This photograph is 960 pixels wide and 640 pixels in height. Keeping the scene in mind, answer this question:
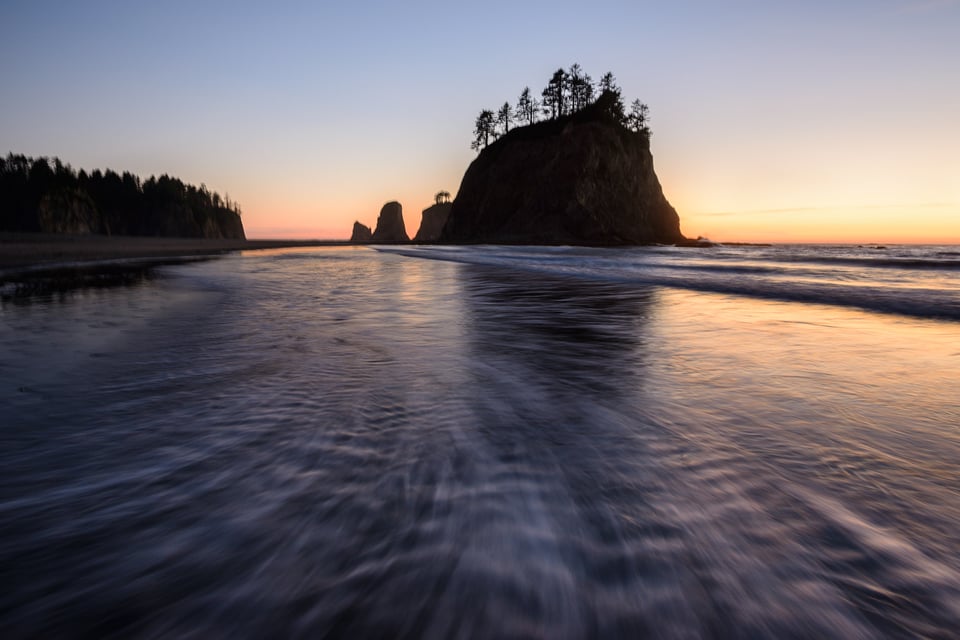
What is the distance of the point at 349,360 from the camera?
12.5 ft

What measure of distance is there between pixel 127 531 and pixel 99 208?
4138 inches

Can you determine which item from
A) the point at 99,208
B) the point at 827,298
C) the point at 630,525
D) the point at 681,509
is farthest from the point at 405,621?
the point at 99,208

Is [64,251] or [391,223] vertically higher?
[391,223]

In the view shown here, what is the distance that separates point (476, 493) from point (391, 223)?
168846 millimetres

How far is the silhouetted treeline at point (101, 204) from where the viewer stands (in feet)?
219

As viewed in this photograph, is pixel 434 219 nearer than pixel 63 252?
No

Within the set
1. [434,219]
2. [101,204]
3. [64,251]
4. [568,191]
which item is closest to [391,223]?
[434,219]

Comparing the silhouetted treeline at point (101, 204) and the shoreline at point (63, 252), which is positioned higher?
the silhouetted treeline at point (101, 204)

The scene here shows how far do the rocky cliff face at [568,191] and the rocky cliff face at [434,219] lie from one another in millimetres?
59658

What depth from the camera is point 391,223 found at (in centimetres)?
16350

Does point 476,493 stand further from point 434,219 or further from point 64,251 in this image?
point 434,219

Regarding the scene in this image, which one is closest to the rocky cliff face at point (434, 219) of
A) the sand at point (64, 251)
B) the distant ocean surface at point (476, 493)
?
the sand at point (64, 251)

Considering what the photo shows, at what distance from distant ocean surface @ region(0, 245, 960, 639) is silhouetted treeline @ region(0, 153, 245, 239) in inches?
3509

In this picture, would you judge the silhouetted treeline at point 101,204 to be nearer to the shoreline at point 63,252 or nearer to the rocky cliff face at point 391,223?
the shoreline at point 63,252
